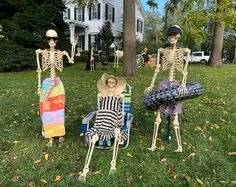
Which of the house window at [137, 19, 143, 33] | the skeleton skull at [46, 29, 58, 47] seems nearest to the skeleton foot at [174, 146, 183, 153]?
the skeleton skull at [46, 29, 58, 47]

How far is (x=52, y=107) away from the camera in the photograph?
4.42 meters

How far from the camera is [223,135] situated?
4949mm

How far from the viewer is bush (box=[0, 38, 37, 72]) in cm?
1502

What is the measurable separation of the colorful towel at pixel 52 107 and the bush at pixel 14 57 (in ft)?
38.9

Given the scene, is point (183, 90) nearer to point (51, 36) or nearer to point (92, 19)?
point (51, 36)

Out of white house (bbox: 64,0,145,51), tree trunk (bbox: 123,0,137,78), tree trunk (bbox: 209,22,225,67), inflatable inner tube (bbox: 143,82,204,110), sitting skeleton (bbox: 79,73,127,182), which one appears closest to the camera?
inflatable inner tube (bbox: 143,82,204,110)

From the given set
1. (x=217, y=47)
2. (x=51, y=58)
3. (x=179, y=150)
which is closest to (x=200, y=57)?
(x=217, y=47)

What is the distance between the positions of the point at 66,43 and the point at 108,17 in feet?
39.3

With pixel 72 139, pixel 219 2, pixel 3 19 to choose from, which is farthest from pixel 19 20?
pixel 72 139

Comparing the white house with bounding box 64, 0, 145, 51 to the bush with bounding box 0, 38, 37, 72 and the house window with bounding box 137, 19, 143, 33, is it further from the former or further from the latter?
the bush with bounding box 0, 38, 37, 72

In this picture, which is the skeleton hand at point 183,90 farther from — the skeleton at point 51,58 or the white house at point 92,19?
the white house at point 92,19

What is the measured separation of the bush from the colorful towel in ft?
38.9

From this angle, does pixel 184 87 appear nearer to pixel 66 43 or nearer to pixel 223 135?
pixel 223 135

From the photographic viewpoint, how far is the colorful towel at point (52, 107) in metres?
4.38
